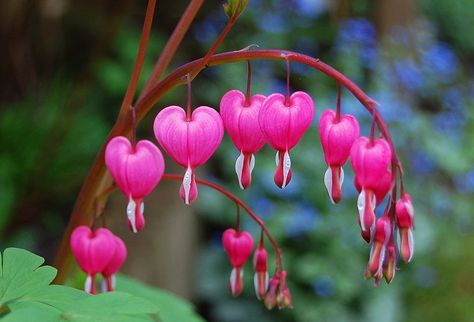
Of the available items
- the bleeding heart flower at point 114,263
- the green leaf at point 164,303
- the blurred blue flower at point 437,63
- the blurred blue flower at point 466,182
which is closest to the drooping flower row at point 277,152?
the bleeding heart flower at point 114,263

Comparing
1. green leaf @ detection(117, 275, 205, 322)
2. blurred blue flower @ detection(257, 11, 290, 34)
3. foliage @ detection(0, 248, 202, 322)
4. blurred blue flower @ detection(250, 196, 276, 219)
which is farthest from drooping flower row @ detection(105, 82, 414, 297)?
blurred blue flower @ detection(257, 11, 290, 34)

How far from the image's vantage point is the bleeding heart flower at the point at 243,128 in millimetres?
984

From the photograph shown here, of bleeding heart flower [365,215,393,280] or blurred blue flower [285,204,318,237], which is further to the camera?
blurred blue flower [285,204,318,237]

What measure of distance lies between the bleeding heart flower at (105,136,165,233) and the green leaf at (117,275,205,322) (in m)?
0.56

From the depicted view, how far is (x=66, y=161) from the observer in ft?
13.7

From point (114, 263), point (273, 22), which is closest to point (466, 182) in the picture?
point (273, 22)

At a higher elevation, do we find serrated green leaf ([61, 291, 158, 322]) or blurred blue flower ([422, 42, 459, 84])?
blurred blue flower ([422, 42, 459, 84])

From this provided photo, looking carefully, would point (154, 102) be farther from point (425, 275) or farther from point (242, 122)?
point (425, 275)

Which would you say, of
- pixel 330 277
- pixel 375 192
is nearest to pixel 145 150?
pixel 375 192

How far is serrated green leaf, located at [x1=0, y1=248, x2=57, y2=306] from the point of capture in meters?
0.96

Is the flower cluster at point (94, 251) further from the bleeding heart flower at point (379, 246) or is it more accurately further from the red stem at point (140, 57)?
the bleeding heart flower at point (379, 246)

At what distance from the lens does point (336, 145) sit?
97 cm

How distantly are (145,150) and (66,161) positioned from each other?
3.31 m

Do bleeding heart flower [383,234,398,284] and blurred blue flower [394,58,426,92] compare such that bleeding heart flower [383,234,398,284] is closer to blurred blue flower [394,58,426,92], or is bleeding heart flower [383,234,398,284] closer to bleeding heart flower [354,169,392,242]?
bleeding heart flower [354,169,392,242]
